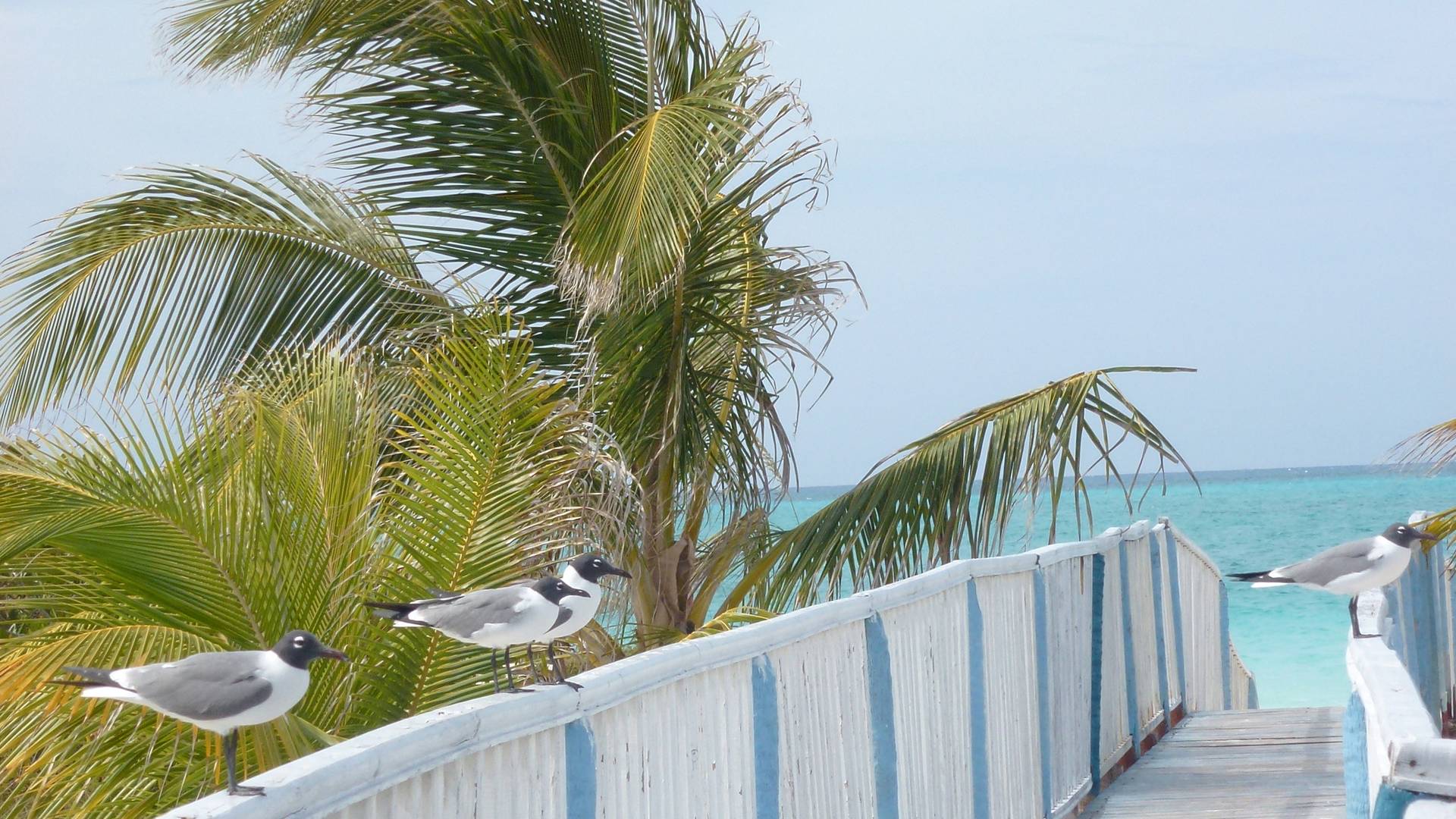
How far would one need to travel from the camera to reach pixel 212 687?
2.68m

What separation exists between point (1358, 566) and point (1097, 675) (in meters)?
1.40

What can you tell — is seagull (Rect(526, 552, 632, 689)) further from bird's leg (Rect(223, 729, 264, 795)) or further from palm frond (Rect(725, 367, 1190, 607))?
palm frond (Rect(725, 367, 1190, 607))

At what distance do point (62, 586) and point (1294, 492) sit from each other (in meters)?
126

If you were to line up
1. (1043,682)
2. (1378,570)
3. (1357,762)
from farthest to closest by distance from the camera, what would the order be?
(1378,570) < (1043,682) < (1357,762)

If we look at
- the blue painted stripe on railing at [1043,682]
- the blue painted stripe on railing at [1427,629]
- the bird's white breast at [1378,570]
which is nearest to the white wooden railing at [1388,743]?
the bird's white breast at [1378,570]

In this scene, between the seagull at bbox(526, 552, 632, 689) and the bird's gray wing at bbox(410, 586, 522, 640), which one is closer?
the bird's gray wing at bbox(410, 586, 522, 640)

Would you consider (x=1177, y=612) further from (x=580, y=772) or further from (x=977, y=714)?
(x=580, y=772)

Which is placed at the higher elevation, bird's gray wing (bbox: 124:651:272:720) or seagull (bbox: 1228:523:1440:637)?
bird's gray wing (bbox: 124:651:272:720)

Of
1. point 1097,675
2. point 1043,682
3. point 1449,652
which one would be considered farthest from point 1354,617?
point 1449,652

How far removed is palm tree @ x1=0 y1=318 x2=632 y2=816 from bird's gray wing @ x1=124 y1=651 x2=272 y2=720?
139cm

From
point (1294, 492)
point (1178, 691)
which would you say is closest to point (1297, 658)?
point (1178, 691)

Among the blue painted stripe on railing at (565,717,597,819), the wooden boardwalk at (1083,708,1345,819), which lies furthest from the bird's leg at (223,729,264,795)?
the wooden boardwalk at (1083,708,1345,819)

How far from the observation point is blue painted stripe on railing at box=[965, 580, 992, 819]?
529 cm

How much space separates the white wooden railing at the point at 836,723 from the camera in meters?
2.33
